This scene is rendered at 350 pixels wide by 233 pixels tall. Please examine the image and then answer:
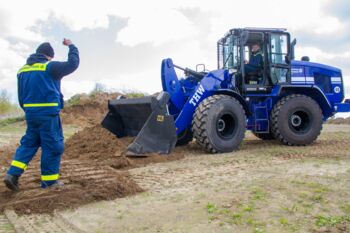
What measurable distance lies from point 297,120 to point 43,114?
21.6 ft

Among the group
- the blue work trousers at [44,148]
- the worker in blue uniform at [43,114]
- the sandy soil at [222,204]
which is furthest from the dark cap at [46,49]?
the sandy soil at [222,204]

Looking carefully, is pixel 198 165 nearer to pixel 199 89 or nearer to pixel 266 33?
pixel 199 89

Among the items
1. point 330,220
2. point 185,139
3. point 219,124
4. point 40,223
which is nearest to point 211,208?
point 330,220

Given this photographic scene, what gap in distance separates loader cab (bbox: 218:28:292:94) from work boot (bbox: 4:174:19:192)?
5.74 meters

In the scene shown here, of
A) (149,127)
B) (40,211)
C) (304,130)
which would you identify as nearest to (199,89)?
(149,127)

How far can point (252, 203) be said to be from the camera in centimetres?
475

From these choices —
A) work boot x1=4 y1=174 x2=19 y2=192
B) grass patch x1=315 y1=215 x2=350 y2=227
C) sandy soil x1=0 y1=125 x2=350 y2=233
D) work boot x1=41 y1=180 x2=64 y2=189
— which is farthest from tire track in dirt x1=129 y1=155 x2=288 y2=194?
grass patch x1=315 y1=215 x2=350 y2=227

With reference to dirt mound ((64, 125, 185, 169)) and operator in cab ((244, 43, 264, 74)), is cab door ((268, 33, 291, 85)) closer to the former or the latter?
operator in cab ((244, 43, 264, 74))

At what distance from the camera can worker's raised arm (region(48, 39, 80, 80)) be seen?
5.70 m

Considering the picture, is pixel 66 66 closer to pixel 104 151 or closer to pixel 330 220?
pixel 104 151

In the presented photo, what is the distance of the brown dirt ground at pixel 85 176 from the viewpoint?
5.10 m

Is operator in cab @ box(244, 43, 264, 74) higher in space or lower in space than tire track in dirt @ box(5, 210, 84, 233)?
higher

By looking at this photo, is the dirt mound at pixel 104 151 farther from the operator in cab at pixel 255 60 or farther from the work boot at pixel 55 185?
the operator in cab at pixel 255 60

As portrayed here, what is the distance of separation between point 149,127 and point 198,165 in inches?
54.4
